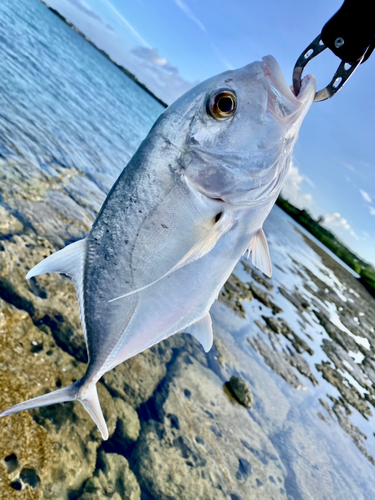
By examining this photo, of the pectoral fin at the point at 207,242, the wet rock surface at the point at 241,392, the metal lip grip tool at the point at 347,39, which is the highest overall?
the metal lip grip tool at the point at 347,39

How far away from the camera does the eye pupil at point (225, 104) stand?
62.4 inches

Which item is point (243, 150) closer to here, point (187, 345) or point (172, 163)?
point (172, 163)

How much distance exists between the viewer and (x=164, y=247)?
1663mm

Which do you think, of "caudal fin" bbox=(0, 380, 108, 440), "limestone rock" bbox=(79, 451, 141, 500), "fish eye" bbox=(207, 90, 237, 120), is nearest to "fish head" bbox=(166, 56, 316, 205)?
"fish eye" bbox=(207, 90, 237, 120)

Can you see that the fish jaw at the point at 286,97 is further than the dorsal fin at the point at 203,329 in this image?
No

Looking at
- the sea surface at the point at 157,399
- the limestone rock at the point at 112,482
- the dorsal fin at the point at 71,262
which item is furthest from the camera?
the sea surface at the point at 157,399

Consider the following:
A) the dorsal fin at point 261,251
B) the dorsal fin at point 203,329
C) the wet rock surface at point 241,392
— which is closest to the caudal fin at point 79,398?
the dorsal fin at point 203,329

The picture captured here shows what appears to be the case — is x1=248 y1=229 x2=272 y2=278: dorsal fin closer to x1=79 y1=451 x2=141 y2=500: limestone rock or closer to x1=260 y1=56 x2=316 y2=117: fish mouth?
x1=260 y1=56 x2=316 y2=117: fish mouth

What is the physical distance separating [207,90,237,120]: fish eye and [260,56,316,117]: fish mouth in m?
0.19

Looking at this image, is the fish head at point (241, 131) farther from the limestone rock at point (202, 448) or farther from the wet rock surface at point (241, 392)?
the wet rock surface at point (241, 392)

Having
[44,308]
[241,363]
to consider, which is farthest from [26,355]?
[241,363]

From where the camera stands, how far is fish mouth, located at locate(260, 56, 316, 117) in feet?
5.01

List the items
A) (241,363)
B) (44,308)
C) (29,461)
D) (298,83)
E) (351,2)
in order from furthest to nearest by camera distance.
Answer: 1. (241,363)
2. (44,308)
3. (29,461)
4. (298,83)
5. (351,2)

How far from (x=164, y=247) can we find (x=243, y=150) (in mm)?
654
